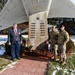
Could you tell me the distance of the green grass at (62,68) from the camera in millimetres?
7838

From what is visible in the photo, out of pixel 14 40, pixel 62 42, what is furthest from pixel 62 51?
pixel 14 40

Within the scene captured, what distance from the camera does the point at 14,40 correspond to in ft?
32.2

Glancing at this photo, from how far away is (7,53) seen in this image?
36.5 feet

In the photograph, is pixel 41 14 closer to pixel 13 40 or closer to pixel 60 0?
pixel 60 0

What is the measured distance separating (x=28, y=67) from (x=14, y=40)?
1722mm

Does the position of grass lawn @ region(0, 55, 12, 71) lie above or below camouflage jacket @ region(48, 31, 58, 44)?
below

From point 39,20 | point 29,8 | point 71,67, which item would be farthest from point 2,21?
point 71,67

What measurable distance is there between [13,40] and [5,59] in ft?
2.95

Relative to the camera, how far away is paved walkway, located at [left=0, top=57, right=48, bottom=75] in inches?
306

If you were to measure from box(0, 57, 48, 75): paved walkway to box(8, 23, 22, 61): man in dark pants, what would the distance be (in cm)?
42

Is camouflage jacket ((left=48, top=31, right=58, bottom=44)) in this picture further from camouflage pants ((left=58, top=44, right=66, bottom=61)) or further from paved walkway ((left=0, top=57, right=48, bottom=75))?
paved walkway ((left=0, top=57, right=48, bottom=75))

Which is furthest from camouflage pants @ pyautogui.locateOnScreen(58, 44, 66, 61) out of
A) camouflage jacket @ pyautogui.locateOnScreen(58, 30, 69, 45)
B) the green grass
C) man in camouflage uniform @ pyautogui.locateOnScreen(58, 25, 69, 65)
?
the green grass

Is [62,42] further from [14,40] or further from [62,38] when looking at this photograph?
[14,40]

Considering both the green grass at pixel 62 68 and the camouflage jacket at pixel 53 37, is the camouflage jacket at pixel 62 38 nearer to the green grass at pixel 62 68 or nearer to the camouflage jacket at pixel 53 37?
the camouflage jacket at pixel 53 37
